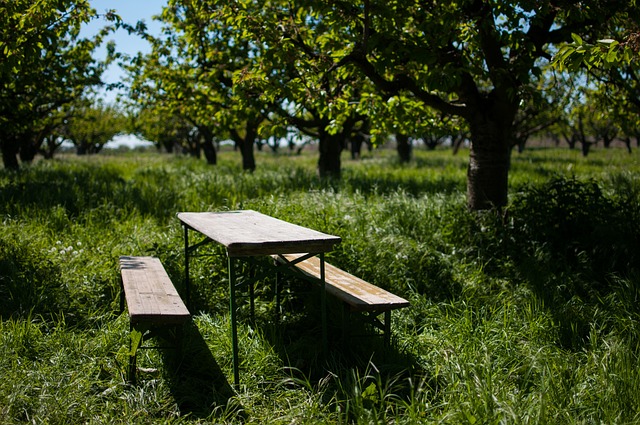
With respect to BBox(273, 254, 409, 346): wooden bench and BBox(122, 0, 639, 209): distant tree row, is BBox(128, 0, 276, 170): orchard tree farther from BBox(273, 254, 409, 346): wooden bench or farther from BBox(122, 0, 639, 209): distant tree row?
BBox(273, 254, 409, 346): wooden bench

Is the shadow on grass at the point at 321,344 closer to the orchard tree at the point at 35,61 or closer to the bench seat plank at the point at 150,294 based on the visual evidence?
the bench seat plank at the point at 150,294

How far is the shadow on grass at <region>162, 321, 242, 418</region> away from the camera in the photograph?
12.1 feet

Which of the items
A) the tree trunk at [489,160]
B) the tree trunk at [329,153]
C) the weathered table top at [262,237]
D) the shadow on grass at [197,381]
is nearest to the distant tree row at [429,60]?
the tree trunk at [489,160]

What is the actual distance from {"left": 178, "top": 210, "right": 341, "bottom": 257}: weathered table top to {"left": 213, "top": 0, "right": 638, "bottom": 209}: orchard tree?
244 centimetres

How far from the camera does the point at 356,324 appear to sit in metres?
4.80

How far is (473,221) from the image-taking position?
7.01 meters

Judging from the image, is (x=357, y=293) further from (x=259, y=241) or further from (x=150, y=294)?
(x=150, y=294)

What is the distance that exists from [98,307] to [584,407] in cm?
428

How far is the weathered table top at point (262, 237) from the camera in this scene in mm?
3646

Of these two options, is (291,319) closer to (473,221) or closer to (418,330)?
(418,330)

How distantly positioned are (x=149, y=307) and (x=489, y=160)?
4.82m

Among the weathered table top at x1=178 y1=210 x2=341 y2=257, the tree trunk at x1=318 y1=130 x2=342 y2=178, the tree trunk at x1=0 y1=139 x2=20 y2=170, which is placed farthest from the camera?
the tree trunk at x1=0 y1=139 x2=20 y2=170

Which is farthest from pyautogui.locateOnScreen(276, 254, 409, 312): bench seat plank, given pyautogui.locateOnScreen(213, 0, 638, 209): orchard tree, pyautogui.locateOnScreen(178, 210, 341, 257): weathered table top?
pyautogui.locateOnScreen(213, 0, 638, 209): orchard tree

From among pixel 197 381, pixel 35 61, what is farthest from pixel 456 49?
pixel 35 61
